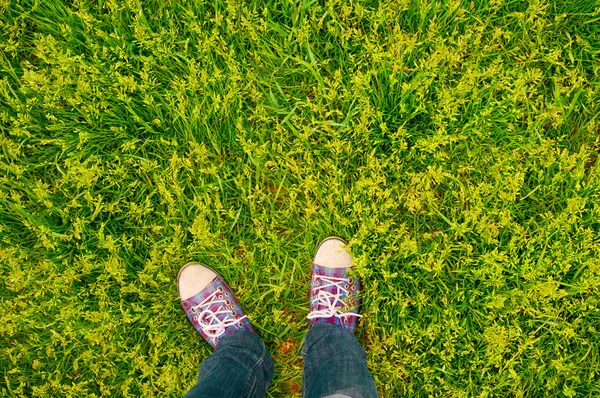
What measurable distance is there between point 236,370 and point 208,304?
16.9 inches

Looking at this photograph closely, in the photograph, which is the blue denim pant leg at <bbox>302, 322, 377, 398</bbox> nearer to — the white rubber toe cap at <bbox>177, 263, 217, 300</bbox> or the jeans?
the jeans

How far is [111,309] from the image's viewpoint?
240 cm

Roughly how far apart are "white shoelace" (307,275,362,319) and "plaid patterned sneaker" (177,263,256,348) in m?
0.42

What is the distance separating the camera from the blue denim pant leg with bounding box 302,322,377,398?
6.48 ft

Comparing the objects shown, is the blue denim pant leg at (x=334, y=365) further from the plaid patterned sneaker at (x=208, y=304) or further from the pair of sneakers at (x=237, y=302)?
the plaid patterned sneaker at (x=208, y=304)

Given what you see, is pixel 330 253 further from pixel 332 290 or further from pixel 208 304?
pixel 208 304

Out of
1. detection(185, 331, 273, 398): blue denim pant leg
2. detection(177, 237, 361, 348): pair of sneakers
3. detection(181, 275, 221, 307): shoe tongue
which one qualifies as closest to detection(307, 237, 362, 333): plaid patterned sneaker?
detection(177, 237, 361, 348): pair of sneakers

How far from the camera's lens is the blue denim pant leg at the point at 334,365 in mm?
1977

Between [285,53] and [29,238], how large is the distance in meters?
1.85

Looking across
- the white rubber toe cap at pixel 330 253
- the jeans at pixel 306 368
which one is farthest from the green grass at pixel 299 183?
the jeans at pixel 306 368

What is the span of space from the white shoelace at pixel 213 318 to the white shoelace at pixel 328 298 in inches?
17.2

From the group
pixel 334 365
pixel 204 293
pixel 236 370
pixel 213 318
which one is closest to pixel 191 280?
pixel 204 293

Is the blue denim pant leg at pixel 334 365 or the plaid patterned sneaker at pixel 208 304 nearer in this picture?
the blue denim pant leg at pixel 334 365

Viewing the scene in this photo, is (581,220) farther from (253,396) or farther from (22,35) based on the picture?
(22,35)
